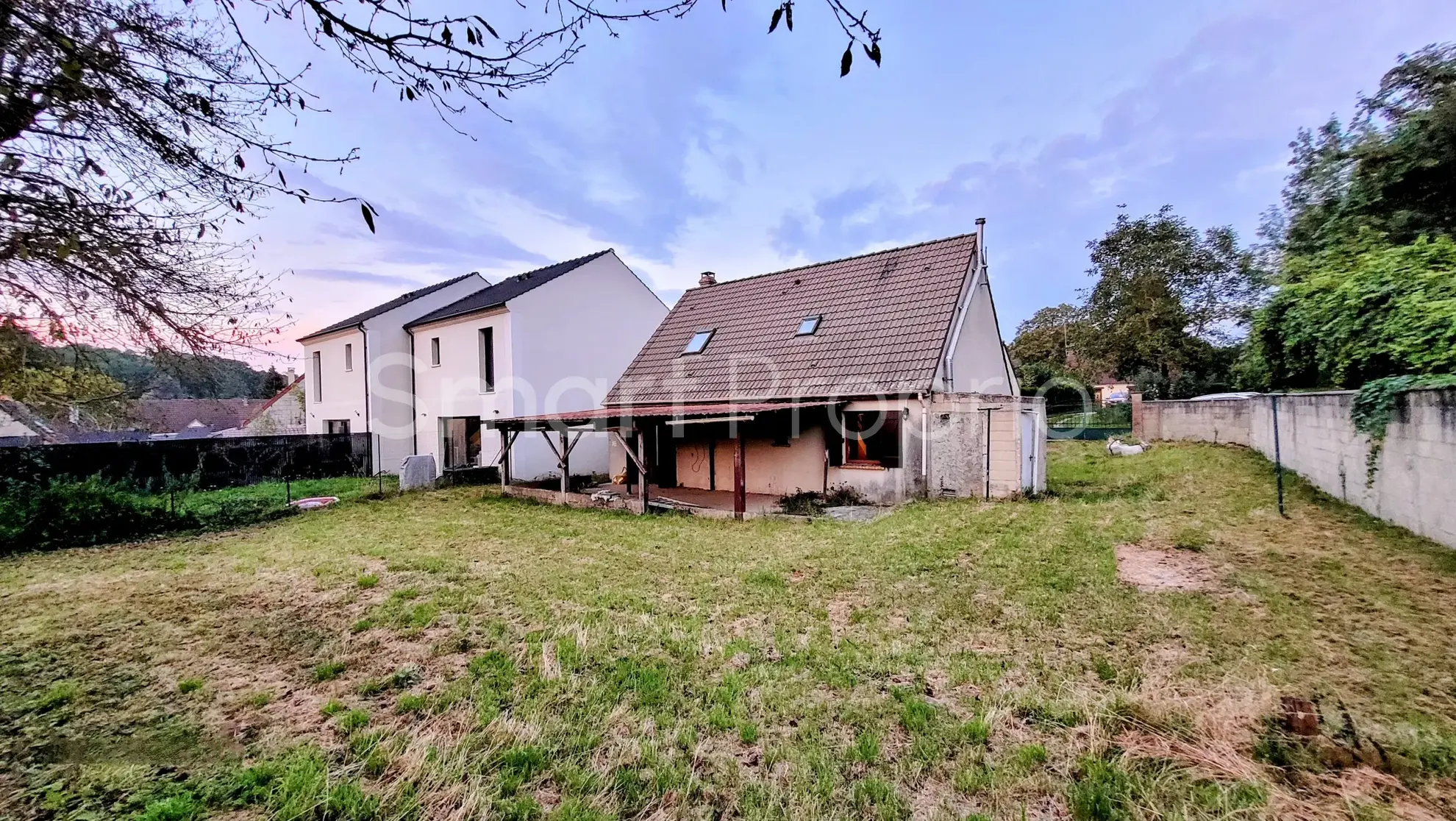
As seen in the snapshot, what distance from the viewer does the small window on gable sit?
14688 millimetres

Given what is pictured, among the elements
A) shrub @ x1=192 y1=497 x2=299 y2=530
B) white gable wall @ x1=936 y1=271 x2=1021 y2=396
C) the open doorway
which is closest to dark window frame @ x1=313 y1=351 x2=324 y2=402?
the open doorway

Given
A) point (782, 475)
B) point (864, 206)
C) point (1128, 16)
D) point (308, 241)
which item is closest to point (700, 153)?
point (308, 241)

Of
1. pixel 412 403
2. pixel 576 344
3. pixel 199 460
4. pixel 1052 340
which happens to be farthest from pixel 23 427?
pixel 1052 340

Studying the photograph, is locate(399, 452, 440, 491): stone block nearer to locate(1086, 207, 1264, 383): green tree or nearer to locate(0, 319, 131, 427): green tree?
locate(0, 319, 131, 427): green tree

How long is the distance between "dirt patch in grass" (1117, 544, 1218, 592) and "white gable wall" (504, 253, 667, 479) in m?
13.2

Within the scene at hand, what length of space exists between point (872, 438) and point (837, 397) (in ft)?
3.59

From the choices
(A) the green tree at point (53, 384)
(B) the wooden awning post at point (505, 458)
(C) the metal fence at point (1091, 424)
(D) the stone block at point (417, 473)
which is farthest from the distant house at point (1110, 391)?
(A) the green tree at point (53, 384)

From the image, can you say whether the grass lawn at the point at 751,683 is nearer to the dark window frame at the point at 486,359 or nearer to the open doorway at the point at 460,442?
the dark window frame at the point at 486,359

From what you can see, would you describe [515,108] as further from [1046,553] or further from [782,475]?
[782,475]

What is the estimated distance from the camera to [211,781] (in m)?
2.60

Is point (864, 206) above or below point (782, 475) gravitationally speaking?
above

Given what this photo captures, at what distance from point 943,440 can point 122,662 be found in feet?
34.8

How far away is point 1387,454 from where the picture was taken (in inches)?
245

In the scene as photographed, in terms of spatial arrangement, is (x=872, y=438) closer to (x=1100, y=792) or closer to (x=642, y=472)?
(x=642, y=472)
